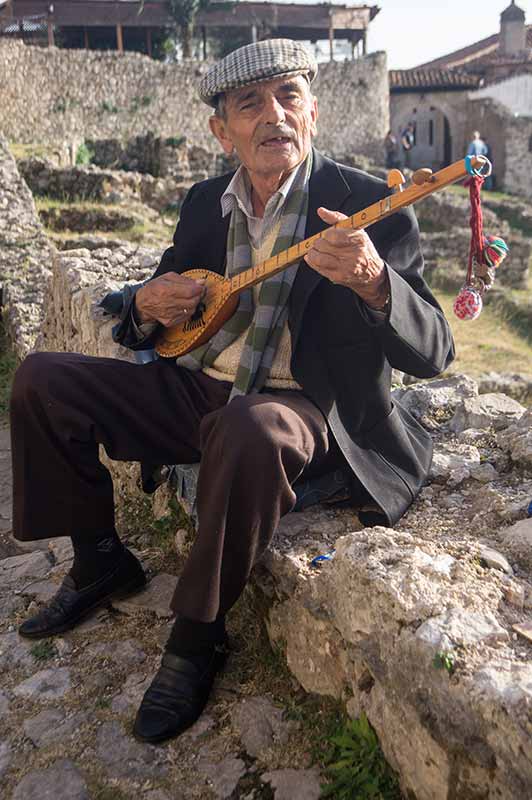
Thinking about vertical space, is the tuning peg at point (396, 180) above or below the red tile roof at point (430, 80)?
below

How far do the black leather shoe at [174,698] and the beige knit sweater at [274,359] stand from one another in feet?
2.73

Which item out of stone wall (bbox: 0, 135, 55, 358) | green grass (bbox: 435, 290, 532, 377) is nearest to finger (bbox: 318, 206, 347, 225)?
stone wall (bbox: 0, 135, 55, 358)

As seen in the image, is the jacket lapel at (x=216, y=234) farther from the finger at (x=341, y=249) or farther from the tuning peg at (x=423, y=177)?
the tuning peg at (x=423, y=177)

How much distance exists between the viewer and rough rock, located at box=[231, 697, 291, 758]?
1.87m

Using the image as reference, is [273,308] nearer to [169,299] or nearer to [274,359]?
[274,359]

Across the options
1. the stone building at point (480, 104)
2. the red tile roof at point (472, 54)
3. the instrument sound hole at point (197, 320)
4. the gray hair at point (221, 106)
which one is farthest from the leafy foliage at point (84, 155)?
the red tile roof at point (472, 54)

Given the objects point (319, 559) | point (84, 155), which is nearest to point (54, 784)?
point (319, 559)

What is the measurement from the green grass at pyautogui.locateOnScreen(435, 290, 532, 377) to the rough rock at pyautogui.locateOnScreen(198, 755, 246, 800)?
6581 mm

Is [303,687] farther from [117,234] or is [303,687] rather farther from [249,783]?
[117,234]

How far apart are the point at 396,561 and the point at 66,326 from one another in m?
3.21

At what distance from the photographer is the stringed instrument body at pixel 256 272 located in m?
1.81

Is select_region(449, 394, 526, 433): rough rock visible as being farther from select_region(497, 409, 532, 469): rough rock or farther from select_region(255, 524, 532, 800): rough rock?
select_region(255, 524, 532, 800): rough rock

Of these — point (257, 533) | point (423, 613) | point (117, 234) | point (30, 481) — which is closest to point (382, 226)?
point (257, 533)

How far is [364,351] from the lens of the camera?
7.27ft
